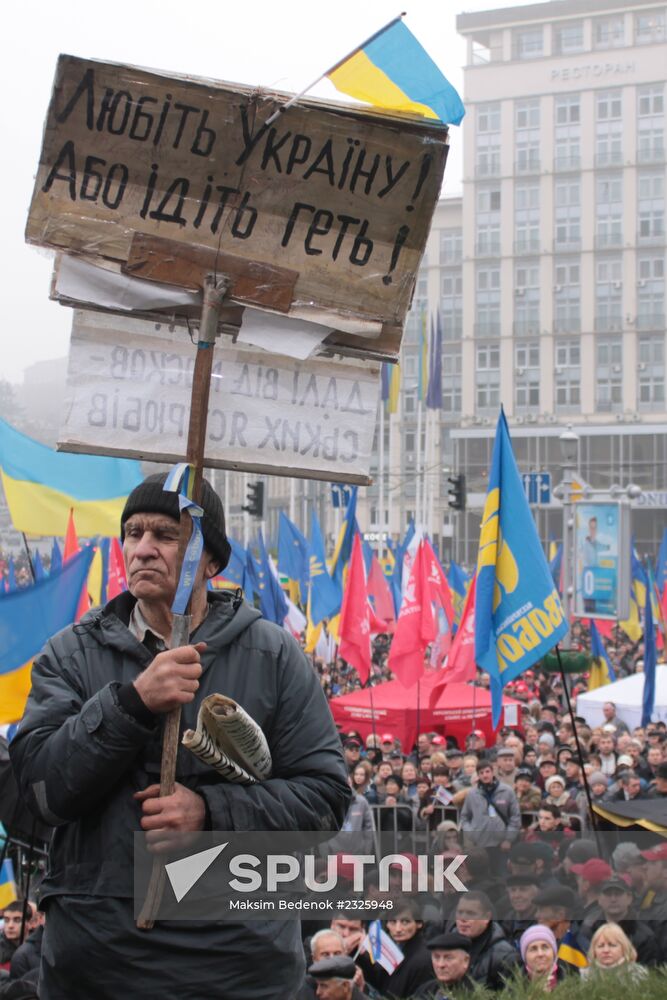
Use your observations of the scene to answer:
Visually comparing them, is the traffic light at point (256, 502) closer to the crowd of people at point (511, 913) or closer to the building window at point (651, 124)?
the crowd of people at point (511, 913)

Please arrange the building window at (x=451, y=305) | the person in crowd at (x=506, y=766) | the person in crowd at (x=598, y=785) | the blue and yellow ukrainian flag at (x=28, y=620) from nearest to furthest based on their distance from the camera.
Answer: the blue and yellow ukrainian flag at (x=28, y=620) < the person in crowd at (x=598, y=785) < the person in crowd at (x=506, y=766) < the building window at (x=451, y=305)

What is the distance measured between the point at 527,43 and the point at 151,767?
7762 centimetres

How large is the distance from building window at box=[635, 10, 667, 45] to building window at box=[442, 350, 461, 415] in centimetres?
2007

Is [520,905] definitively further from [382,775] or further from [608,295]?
[608,295]

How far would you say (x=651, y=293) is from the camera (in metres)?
71.0

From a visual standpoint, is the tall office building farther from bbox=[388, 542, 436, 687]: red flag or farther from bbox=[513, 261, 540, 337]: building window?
bbox=[388, 542, 436, 687]: red flag

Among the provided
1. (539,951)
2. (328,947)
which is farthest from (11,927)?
(539,951)

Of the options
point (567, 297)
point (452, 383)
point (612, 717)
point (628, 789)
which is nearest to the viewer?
point (628, 789)

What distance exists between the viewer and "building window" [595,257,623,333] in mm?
71500

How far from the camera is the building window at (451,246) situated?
3031 inches

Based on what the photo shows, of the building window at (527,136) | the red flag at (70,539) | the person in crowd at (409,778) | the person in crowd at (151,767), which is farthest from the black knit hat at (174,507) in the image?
the building window at (527,136)

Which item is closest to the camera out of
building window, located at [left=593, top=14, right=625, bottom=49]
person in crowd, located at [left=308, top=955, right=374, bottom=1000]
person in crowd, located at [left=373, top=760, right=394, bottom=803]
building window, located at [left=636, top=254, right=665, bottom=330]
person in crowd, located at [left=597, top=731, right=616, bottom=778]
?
person in crowd, located at [left=308, top=955, right=374, bottom=1000]

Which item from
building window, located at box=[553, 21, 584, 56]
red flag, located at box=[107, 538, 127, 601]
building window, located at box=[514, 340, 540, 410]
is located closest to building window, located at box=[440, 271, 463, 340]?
building window, located at box=[514, 340, 540, 410]

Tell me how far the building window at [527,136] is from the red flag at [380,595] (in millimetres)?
54800
